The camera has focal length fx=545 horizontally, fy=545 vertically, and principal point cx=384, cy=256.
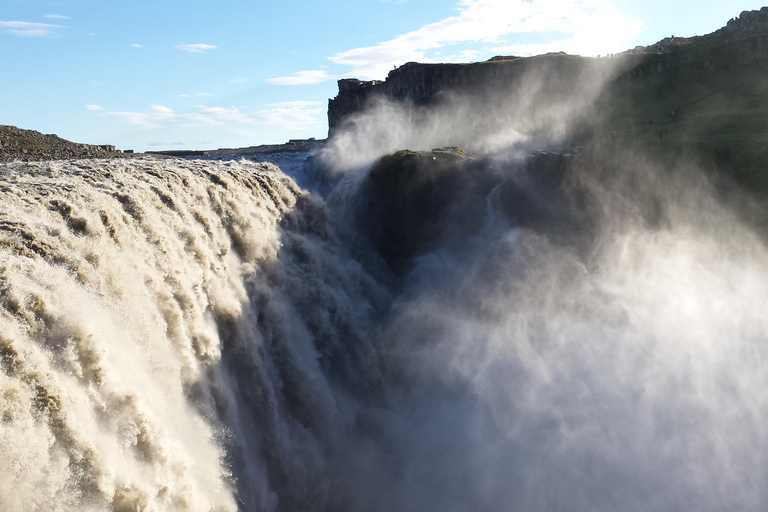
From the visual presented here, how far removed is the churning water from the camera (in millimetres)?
8742

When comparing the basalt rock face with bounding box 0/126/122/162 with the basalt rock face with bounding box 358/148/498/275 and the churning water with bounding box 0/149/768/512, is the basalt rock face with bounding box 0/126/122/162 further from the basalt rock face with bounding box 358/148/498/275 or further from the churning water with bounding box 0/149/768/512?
the basalt rock face with bounding box 358/148/498/275

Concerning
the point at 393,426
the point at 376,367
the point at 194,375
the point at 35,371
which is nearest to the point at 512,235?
the point at 376,367

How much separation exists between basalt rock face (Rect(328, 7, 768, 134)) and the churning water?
21.5 m

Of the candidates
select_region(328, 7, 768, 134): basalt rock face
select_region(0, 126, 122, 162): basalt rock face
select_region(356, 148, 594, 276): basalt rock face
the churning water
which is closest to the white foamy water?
the churning water

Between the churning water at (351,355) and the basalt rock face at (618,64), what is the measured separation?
21483mm

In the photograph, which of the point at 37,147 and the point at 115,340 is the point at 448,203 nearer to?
the point at 37,147

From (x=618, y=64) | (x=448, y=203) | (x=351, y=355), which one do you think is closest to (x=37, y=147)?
(x=351, y=355)

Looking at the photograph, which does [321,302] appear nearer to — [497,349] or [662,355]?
[497,349]

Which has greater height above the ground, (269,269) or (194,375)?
(269,269)

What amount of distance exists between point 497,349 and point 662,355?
6.15 m

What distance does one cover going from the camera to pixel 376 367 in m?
20.9

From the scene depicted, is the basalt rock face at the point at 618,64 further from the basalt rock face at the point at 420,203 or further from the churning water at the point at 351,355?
the basalt rock face at the point at 420,203

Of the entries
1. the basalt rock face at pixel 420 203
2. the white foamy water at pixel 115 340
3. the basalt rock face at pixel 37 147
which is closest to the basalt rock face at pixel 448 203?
the basalt rock face at pixel 420 203

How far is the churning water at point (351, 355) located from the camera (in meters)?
8.74
